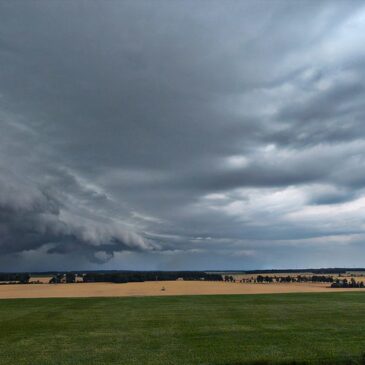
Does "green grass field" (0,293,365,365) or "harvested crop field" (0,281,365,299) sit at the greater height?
"harvested crop field" (0,281,365,299)

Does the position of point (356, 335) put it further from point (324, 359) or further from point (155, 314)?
point (155, 314)

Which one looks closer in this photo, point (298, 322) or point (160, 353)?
point (160, 353)

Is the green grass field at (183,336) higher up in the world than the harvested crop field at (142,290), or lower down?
lower down

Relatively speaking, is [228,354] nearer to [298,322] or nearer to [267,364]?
[267,364]

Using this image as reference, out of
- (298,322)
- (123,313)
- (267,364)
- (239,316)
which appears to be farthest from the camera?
(123,313)

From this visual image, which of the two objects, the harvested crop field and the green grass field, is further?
the harvested crop field

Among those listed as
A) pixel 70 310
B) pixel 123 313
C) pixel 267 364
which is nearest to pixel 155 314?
pixel 123 313

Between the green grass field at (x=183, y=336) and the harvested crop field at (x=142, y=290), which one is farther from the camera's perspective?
the harvested crop field at (x=142, y=290)

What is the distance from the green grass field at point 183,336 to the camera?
94.0 feet

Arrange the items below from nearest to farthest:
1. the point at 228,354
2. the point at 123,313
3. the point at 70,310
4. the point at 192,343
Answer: the point at 228,354 < the point at 192,343 < the point at 123,313 < the point at 70,310

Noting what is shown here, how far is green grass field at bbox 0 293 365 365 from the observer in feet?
94.0

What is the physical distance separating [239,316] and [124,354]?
2334 cm

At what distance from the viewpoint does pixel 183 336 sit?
36.6 metres

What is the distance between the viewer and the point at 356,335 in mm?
36344
